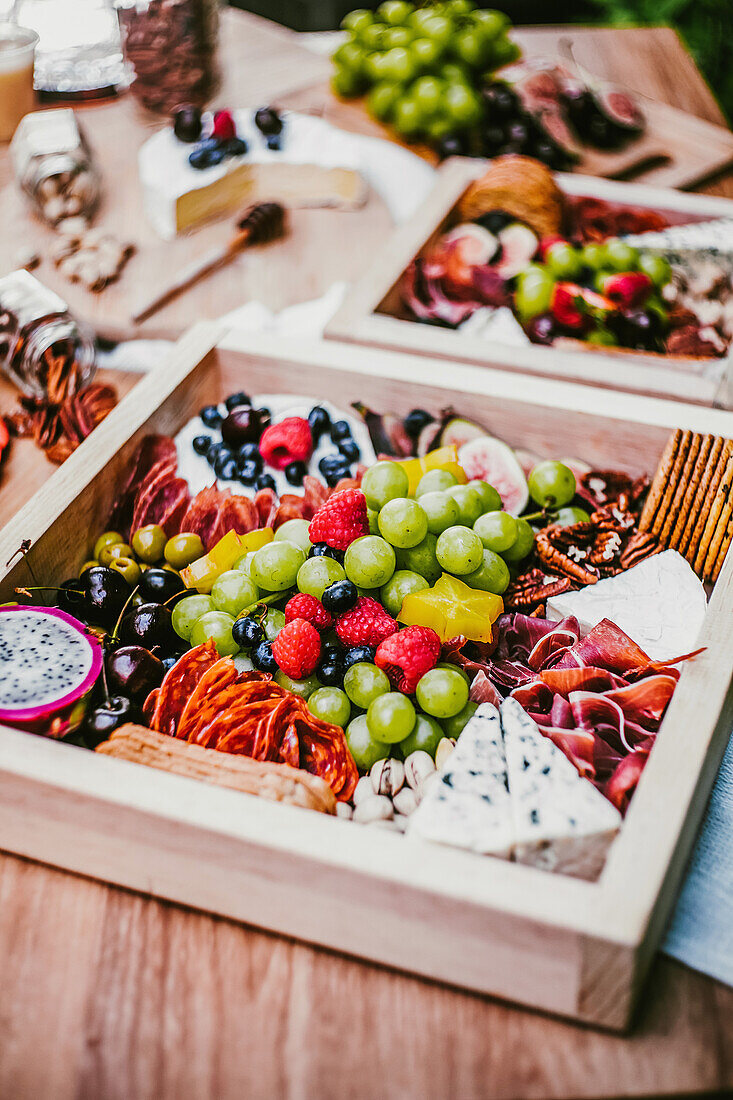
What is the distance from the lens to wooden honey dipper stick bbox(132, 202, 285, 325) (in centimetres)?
177

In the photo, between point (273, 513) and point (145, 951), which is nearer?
point (145, 951)

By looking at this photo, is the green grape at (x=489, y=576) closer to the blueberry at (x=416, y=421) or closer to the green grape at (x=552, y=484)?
the green grape at (x=552, y=484)

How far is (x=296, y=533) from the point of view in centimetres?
109

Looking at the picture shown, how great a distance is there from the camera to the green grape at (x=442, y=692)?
904 mm

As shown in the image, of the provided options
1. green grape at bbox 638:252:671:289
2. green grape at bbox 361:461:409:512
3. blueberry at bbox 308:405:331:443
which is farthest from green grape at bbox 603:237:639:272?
green grape at bbox 361:461:409:512

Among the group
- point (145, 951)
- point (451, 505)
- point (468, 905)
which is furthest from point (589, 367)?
point (145, 951)

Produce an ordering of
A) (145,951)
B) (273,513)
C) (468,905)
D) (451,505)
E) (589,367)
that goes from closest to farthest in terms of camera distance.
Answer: (468,905)
(145,951)
(451,505)
(273,513)
(589,367)

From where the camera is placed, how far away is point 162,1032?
0.77 metres

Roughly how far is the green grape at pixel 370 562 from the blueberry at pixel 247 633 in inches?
4.7

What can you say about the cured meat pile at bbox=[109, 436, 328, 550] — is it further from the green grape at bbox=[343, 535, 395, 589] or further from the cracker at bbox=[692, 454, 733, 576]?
the cracker at bbox=[692, 454, 733, 576]

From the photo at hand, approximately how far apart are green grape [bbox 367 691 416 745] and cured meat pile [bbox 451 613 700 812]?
0.10 metres

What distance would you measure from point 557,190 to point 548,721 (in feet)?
4.15

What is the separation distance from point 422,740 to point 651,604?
1.05ft

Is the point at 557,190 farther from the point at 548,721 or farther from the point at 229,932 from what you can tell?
the point at 229,932
